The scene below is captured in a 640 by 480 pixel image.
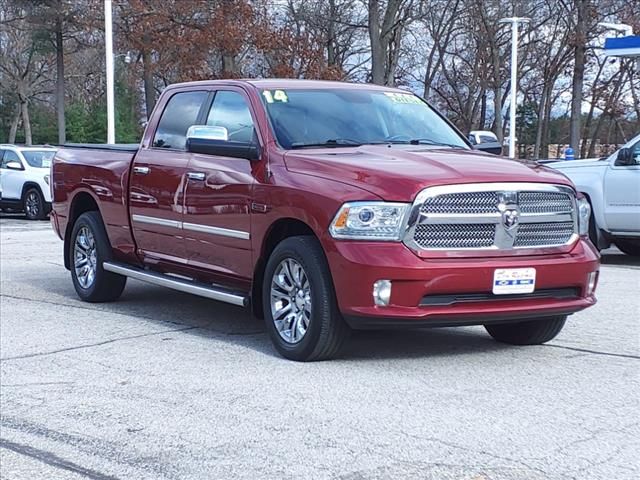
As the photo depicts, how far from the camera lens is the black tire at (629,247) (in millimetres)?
13863

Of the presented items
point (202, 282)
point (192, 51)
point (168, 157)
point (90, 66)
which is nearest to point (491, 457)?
point (202, 282)

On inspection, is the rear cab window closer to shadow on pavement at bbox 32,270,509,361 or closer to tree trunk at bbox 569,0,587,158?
shadow on pavement at bbox 32,270,509,361

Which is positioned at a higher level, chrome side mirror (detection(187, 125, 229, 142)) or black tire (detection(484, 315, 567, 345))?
chrome side mirror (detection(187, 125, 229, 142))

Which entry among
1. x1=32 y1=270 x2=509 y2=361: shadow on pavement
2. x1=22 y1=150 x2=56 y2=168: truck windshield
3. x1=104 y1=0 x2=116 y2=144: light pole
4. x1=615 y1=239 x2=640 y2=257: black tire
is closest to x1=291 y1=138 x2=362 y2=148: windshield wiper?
x1=32 y1=270 x2=509 y2=361: shadow on pavement

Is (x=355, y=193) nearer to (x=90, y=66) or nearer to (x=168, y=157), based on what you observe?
(x=168, y=157)

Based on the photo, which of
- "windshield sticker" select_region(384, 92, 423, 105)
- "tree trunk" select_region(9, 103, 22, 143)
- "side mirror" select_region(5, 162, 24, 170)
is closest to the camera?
"windshield sticker" select_region(384, 92, 423, 105)

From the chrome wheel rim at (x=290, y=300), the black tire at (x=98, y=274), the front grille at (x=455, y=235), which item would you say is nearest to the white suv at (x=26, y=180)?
the black tire at (x=98, y=274)

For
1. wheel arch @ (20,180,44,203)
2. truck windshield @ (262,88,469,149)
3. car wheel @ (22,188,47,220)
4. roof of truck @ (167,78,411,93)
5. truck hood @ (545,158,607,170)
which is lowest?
car wheel @ (22,188,47,220)

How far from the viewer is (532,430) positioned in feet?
16.6

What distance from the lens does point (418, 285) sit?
6020 mm

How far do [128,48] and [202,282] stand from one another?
33.8 meters

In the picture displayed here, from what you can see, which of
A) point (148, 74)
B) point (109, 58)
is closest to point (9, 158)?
point (109, 58)

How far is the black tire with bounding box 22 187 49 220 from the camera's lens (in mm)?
23617

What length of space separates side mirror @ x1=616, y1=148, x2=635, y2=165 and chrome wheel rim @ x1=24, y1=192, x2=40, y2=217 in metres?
15.1
